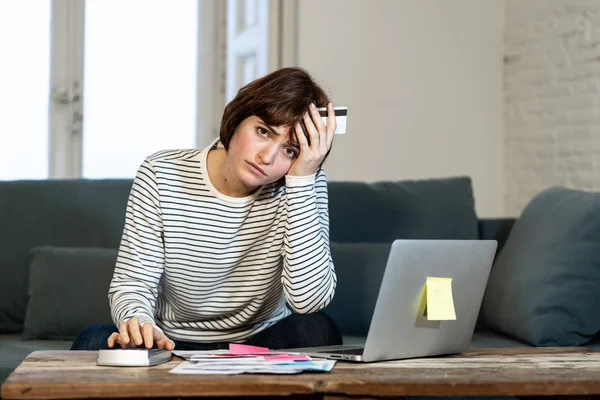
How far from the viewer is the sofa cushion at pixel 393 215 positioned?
283cm

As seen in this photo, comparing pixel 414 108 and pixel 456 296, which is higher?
pixel 414 108

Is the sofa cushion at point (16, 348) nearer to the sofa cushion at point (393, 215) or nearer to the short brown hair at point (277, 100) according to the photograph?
the short brown hair at point (277, 100)

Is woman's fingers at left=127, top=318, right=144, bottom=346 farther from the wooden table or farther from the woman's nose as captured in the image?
the woman's nose

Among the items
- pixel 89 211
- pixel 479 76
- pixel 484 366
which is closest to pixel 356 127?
pixel 479 76

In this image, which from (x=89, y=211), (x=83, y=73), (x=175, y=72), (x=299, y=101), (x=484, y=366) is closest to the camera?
(x=484, y=366)

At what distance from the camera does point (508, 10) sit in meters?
4.68

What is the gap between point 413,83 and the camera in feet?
15.1

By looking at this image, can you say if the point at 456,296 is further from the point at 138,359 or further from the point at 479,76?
the point at 479,76

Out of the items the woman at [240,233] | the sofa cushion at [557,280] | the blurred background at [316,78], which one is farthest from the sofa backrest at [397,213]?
the blurred background at [316,78]

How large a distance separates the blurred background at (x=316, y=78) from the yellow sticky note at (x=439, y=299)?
2.78 meters

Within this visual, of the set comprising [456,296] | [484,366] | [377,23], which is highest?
[377,23]

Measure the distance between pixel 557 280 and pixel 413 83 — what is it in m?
2.32

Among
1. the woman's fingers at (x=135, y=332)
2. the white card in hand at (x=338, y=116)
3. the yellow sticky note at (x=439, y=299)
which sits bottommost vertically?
the woman's fingers at (x=135, y=332)

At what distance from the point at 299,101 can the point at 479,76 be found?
122 inches
